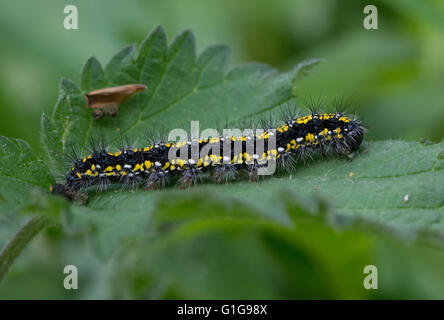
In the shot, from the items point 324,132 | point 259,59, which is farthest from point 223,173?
point 259,59

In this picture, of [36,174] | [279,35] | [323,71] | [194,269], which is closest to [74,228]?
[36,174]

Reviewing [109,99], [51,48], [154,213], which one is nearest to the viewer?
[154,213]

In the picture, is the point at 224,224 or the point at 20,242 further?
the point at 224,224

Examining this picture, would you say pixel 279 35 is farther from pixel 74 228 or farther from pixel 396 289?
pixel 74 228

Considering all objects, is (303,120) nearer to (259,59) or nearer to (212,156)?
(212,156)

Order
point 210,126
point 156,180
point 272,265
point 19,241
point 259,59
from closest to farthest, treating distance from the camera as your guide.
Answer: point 19,241
point 156,180
point 210,126
point 272,265
point 259,59

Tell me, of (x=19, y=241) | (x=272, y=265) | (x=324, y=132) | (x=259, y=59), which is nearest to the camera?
(x=19, y=241)

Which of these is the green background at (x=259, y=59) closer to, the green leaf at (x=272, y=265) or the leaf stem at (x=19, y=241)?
the green leaf at (x=272, y=265)
